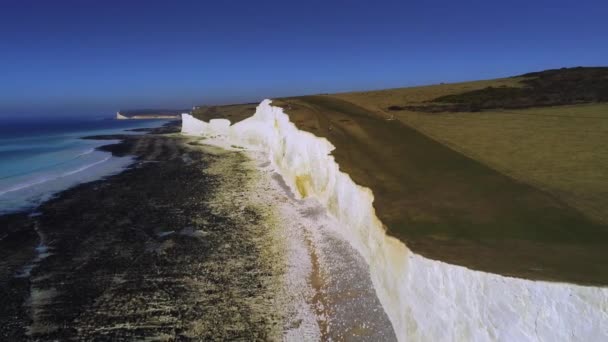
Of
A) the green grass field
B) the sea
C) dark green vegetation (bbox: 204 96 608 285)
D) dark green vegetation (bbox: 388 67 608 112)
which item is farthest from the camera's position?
dark green vegetation (bbox: 388 67 608 112)

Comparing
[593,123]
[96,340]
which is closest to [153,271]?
[96,340]

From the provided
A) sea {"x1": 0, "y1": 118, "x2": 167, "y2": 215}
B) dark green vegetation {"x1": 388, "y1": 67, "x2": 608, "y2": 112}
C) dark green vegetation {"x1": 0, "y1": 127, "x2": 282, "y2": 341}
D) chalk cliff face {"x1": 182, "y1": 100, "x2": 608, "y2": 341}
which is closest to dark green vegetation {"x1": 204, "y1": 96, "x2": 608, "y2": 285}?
chalk cliff face {"x1": 182, "y1": 100, "x2": 608, "y2": 341}

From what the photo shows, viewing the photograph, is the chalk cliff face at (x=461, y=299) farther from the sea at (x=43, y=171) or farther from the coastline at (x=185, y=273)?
the sea at (x=43, y=171)

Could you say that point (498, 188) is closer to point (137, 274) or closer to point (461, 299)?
point (461, 299)

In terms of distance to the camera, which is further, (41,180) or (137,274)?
(41,180)

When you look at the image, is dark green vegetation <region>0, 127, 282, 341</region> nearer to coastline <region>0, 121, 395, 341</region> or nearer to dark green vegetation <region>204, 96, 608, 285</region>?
coastline <region>0, 121, 395, 341</region>

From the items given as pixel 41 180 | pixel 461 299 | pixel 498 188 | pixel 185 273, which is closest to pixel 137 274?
pixel 185 273

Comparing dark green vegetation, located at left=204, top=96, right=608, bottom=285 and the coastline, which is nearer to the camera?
dark green vegetation, located at left=204, top=96, right=608, bottom=285
